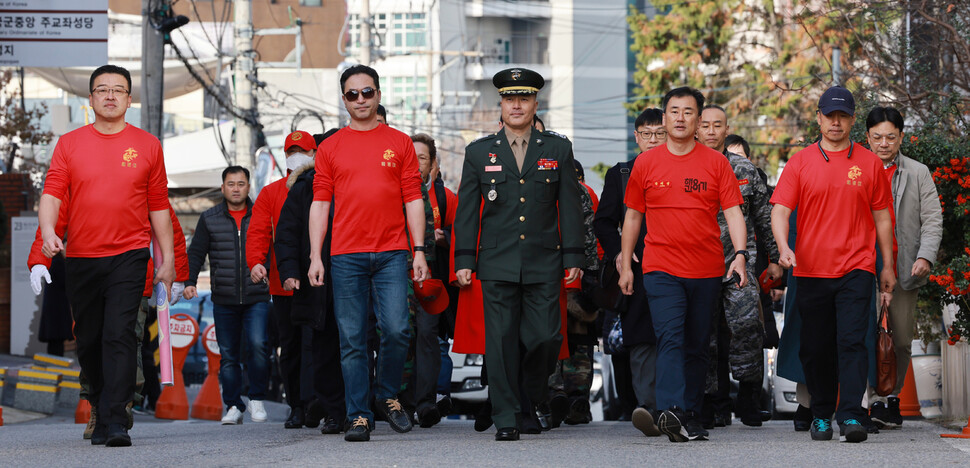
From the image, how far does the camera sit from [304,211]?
374 inches

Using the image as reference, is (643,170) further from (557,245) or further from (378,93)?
(378,93)

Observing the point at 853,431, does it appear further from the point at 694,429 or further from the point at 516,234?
the point at 516,234

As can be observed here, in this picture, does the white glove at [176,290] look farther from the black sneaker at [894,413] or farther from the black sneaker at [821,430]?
the black sneaker at [894,413]

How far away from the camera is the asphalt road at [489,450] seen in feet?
23.3

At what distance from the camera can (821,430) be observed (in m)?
8.26

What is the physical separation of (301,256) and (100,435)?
75.8 inches

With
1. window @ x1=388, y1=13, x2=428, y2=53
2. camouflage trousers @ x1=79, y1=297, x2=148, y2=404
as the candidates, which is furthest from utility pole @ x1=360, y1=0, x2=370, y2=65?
camouflage trousers @ x1=79, y1=297, x2=148, y2=404

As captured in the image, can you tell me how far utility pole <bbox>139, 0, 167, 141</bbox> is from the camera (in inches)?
635

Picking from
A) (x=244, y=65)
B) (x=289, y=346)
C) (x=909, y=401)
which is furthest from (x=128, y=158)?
(x=244, y=65)

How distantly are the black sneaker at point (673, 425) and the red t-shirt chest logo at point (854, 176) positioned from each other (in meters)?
1.65

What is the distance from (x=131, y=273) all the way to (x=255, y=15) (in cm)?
5142

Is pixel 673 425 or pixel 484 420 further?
pixel 484 420

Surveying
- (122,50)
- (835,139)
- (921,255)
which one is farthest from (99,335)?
(122,50)

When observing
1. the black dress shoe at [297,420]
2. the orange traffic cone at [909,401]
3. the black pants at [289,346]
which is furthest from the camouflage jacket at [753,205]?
the black dress shoe at [297,420]
